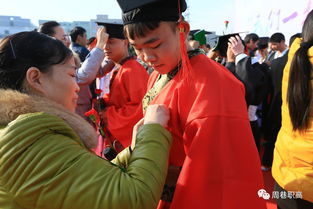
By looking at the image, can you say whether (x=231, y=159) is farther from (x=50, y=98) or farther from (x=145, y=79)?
(x=145, y=79)

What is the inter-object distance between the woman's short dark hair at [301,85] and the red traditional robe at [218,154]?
23.6 inches

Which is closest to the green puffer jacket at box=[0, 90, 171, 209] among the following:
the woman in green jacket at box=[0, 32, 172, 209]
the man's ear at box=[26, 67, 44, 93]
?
the woman in green jacket at box=[0, 32, 172, 209]

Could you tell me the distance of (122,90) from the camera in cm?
246

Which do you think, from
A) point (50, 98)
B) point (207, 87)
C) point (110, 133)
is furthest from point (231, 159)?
point (110, 133)

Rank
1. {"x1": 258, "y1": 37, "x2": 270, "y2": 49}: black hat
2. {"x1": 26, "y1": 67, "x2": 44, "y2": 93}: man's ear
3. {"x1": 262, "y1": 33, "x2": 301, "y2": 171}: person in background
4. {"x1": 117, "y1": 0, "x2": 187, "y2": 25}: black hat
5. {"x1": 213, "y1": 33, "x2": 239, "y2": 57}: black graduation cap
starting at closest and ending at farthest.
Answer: {"x1": 26, "y1": 67, "x2": 44, "y2": 93}: man's ear → {"x1": 117, "y1": 0, "x2": 187, "y2": 25}: black hat → {"x1": 213, "y1": 33, "x2": 239, "y2": 57}: black graduation cap → {"x1": 262, "y1": 33, "x2": 301, "y2": 171}: person in background → {"x1": 258, "y1": 37, "x2": 270, "y2": 49}: black hat

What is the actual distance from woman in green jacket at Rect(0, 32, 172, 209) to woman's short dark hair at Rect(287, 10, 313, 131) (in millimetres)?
887

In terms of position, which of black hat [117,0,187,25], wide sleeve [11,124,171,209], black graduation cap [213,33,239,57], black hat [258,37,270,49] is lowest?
black hat [258,37,270,49]

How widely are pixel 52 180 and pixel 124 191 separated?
0.20 metres

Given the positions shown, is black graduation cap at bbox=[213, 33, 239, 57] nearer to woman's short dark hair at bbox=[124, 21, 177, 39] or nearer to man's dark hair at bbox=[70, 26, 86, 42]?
woman's short dark hair at bbox=[124, 21, 177, 39]

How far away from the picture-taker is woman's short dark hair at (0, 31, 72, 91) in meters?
0.94

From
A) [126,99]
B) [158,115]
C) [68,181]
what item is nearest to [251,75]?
[126,99]

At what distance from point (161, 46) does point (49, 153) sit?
624 mm

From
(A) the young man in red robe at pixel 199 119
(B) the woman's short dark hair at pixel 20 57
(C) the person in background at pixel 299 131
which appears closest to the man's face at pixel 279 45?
(C) the person in background at pixel 299 131

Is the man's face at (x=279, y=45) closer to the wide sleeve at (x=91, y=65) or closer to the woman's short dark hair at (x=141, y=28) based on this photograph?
the wide sleeve at (x=91, y=65)
